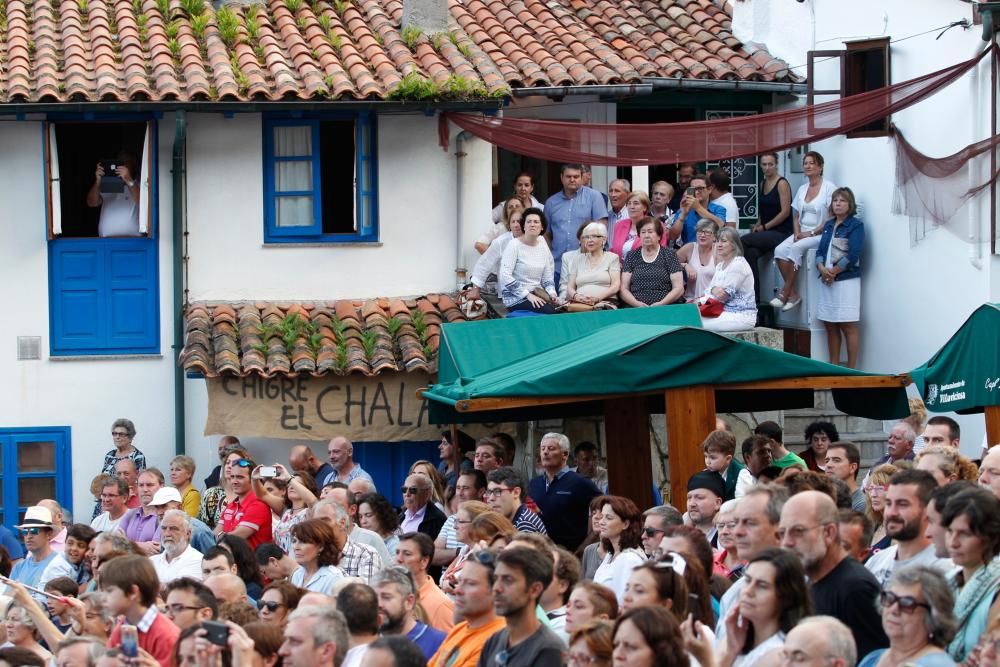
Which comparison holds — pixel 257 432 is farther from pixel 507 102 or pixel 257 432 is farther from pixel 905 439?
pixel 905 439

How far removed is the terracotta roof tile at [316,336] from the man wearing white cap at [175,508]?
3.04m

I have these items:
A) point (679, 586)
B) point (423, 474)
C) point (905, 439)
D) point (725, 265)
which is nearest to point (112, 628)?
point (679, 586)

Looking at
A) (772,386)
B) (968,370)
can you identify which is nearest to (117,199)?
(772,386)

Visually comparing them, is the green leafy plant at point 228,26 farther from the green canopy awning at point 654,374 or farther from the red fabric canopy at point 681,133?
the green canopy awning at point 654,374

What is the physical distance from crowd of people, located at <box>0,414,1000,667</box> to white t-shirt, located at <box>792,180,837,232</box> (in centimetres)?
569

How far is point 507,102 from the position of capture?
62.1 feet

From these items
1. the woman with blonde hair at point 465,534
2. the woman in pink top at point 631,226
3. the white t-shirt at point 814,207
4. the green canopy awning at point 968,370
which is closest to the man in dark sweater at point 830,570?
the woman with blonde hair at point 465,534

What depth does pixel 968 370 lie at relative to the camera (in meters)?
12.6

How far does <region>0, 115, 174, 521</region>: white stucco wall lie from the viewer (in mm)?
17781

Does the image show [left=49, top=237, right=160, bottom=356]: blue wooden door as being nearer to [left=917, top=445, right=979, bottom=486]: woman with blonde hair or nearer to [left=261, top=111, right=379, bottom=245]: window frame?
[left=261, top=111, right=379, bottom=245]: window frame

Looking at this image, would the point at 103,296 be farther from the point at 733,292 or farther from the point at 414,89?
the point at 733,292

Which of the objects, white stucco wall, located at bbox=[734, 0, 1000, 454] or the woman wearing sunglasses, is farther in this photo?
white stucco wall, located at bbox=[734, 0, 1000, 454]

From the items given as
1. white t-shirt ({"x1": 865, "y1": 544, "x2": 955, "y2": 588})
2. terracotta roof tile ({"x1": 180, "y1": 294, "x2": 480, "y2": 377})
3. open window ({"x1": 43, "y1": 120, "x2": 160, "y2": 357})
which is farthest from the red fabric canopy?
white t-shirt ({"x1": 865, "y1": 544, "x2": 955, "y2": 588})

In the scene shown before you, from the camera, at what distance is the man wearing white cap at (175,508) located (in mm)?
12836
